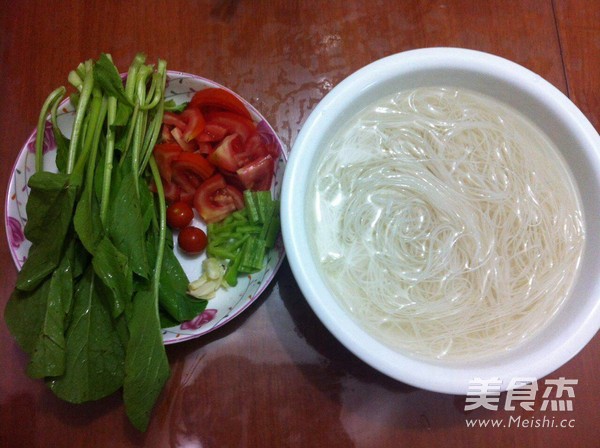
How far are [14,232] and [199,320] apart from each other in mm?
549

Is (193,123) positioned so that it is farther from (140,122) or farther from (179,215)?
(179,215)

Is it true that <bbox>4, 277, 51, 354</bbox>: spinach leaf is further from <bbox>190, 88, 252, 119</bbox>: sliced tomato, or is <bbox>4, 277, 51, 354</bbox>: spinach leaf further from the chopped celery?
<bbox>190, 88, 252, 119</bbox>: sliced tomato

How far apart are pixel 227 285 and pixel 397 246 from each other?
488 mm

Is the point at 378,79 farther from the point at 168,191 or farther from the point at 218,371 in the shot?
the point at 218,371

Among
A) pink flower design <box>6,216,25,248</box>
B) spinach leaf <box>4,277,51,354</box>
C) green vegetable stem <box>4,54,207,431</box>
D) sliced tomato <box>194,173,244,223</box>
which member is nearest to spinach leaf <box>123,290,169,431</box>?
green vegetable stem <box>4,54,207,431</box>

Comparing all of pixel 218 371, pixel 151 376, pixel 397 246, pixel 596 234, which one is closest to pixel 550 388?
pixel 596 234

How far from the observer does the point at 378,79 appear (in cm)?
98

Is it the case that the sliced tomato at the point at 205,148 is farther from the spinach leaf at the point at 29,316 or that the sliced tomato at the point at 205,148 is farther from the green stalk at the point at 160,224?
the spinach leaf at the point at 29,316

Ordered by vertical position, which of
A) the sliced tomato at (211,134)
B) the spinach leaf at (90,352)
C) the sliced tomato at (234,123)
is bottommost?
the spinach leaf at (90,352)

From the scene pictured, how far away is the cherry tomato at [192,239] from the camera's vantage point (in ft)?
3.99

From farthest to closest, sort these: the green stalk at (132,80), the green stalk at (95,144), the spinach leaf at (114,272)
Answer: the green stalk at (132,80), the green stalk at (95,144), the spinach leaf at (114,272)

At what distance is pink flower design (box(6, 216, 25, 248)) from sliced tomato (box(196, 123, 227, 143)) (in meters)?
0.54

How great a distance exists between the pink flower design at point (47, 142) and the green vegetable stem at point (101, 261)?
0.21 feet

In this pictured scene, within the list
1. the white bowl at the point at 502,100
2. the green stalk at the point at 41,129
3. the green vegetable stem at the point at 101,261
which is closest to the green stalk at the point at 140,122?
the green vegetable stem at the point at 101,261
